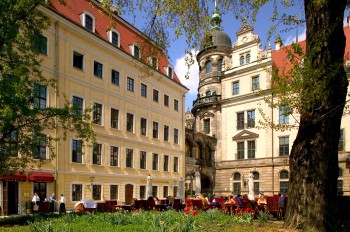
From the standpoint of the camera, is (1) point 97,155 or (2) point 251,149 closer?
(1) point 97,155

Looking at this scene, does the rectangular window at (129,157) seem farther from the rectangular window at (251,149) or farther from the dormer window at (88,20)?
the rectangular window at (251,149)

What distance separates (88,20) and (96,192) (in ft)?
→ 42.3

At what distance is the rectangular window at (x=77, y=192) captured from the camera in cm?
2572

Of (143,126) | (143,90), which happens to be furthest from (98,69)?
(143,126)

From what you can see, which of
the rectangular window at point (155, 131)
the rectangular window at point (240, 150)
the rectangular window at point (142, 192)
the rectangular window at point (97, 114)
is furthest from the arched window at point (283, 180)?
the rectangular window at point (97, 114)

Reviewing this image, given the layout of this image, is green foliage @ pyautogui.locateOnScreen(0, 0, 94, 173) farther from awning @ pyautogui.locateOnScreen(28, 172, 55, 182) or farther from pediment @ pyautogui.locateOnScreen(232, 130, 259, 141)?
pediment @ pyautogui.locateOnScreen(232, 130, 259, 141)

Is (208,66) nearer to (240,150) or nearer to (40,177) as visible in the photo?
(240,150)

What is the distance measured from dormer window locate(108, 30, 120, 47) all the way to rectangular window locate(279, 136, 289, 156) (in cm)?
2307

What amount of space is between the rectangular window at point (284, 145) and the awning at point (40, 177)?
28.6 metres

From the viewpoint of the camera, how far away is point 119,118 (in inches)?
1219

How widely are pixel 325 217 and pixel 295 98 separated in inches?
125

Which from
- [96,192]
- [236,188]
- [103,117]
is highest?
[103,117]

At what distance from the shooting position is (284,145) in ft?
144

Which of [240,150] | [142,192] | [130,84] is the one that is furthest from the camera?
[240,150]
